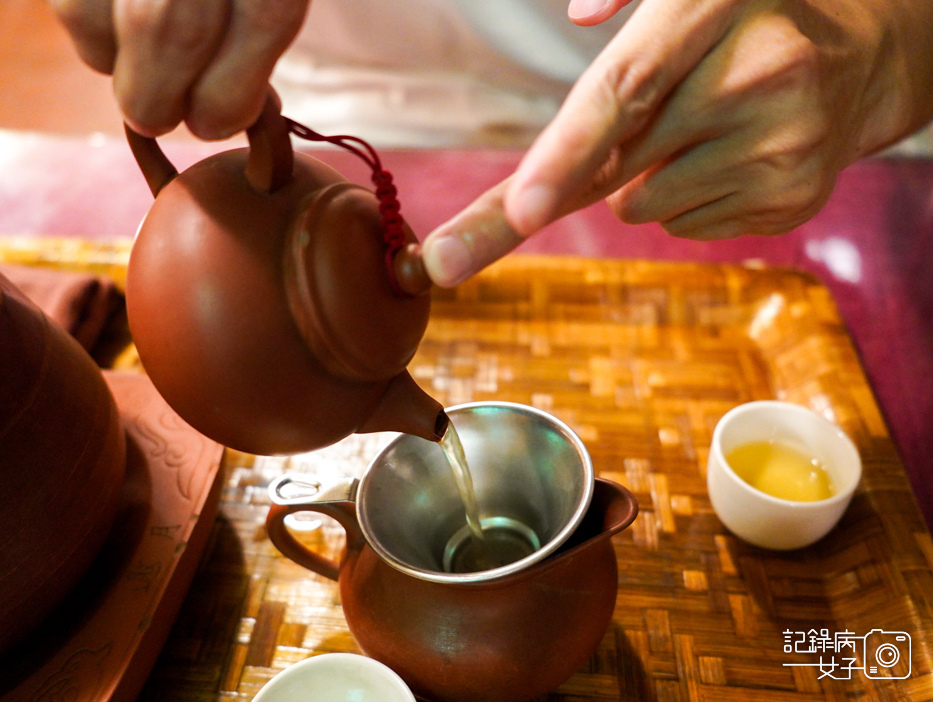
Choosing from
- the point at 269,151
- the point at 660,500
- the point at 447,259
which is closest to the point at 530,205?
the point at 447,259

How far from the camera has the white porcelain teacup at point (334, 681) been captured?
27.3 inches

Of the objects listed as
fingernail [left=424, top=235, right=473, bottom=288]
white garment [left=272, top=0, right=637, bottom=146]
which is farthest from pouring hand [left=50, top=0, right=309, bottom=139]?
white garment [left=272, top=0, right=637, bottom=146]

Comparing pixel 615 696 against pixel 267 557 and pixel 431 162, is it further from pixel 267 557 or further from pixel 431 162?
pixel 431 162

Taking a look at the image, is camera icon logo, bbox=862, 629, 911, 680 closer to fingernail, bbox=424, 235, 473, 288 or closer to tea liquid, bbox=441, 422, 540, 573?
tea liquid, bbox=441, 422, 540, 573

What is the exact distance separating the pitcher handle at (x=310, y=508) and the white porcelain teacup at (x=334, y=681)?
4.4 inches

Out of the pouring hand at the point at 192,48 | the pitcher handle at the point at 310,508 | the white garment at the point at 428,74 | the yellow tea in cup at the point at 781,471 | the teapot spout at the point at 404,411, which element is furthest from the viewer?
the white garment at the point at 428,74

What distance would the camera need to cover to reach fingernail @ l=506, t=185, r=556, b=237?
52 centimetres

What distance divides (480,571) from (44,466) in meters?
0.41

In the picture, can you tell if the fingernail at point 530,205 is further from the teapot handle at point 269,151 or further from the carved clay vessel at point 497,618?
the carved clay vessel at point 497,618

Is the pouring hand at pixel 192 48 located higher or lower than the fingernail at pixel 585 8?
higher

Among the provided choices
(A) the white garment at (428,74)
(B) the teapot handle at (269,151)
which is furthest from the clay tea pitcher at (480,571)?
(A) the white garment at (428,74)

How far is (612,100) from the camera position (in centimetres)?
55

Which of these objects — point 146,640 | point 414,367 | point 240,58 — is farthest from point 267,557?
point 240,58

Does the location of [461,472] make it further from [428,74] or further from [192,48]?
[428,74]
